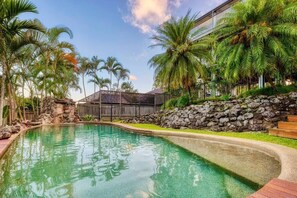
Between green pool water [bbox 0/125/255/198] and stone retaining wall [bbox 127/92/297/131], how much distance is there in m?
3.25

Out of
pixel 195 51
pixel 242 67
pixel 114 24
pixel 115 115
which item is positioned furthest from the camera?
pixel 115 115

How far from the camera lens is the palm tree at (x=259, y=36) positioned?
6844mm

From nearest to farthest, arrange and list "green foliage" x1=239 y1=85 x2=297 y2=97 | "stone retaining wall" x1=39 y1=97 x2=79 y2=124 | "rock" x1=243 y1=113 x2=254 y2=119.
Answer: "rock" x1=243 y1=113 x2=254 y2=119 < "green foliage" x1=239 y1=85 x2=297 y2=97 < "stone retaining wall" x1=39 y1=97 x2=79 y2=124

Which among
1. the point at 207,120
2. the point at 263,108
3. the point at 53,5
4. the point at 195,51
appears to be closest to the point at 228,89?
the point at 195,51

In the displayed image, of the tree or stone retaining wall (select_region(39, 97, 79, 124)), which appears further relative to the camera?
the tree

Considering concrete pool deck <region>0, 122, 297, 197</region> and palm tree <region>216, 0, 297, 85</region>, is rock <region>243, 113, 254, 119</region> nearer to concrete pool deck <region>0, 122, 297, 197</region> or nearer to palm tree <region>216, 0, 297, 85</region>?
palm tree <region>216, 0, 297, 85</region>

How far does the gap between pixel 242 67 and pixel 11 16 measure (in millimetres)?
7822

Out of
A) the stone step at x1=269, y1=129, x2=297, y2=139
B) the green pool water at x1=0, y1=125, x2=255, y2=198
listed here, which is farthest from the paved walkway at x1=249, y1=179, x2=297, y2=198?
the stone step at x1=269, y1=129, x2=297, y2=139

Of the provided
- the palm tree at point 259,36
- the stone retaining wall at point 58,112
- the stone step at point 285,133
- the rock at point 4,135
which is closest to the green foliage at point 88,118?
the stone retaining wall at point 58,112

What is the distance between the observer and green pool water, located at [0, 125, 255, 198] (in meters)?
3.13

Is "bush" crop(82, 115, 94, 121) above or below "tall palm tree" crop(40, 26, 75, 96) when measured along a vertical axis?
below

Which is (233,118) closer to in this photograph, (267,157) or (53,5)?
(267,157)

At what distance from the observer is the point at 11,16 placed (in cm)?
633

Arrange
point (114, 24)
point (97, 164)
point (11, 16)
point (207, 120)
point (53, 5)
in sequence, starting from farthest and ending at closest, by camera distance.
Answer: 1. point (114, 24)
2. point (53, 5)
3. point (207, 120)
4. point (11, 16)
5. point (97, 164)
